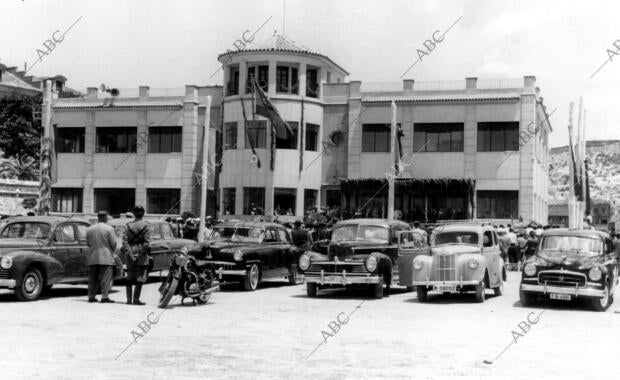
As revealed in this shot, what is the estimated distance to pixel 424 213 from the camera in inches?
1508

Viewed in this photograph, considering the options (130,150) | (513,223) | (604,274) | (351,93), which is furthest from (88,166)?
(604,274)

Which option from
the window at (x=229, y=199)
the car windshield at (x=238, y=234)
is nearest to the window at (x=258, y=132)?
the window at (x=229, y=199)

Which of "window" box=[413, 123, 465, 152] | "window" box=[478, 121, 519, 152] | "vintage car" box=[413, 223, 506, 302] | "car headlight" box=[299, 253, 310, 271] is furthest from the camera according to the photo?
"window" box=[413, 123, 465, 152]

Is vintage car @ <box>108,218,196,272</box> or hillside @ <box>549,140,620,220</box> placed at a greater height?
hillside @ <box>549,140,620,220</box>

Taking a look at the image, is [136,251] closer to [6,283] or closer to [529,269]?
[6,283]

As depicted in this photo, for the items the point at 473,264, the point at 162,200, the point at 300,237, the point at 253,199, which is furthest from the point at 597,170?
the point at 473,264

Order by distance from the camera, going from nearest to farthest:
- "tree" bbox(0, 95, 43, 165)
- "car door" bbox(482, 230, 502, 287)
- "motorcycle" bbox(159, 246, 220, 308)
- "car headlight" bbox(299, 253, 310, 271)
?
"motorcycle" bbox(159, 246, 220, 308), "car headlight" bbox(299, 253, 310, 271), "car door" bbox(482, 230, 502, 287), "tree" bbox(0, 95, 43, 165)

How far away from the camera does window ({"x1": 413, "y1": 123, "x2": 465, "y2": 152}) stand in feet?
128

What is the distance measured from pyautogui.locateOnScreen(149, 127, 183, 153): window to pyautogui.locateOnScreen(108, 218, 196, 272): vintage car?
21682 mm

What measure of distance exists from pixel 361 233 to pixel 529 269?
438 centimetres

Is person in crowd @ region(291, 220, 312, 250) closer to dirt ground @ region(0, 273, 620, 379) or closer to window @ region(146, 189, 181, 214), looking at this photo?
dirt ground @ region(0, 273, 620, 379)

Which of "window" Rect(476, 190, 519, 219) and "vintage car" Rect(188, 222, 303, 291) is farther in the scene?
"window" Rect(476, 190, 519, 219)

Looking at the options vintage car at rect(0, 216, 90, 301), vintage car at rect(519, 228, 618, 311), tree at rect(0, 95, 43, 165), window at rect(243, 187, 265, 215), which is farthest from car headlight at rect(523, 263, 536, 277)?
tree at rect(0, 95, 43, 165)

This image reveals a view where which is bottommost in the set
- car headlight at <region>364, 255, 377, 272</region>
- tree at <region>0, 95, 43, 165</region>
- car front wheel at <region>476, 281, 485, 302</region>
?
car front wheel at <region>476, 281, 485, 302</region>
